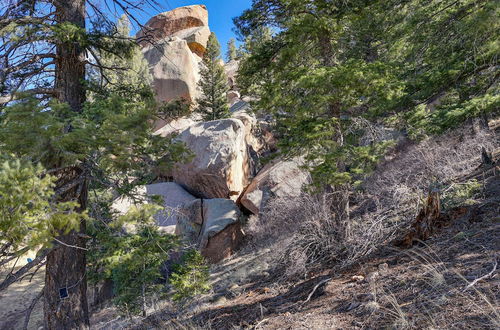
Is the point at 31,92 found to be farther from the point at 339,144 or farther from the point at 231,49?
the point at 231,49

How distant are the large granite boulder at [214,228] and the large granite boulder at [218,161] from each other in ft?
4.51

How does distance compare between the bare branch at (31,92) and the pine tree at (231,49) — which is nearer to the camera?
the bare branch at (31,92)

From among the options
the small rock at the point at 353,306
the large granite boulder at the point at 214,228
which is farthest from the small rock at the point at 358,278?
the large granite boulder at the point at 214,228

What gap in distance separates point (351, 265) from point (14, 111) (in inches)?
208

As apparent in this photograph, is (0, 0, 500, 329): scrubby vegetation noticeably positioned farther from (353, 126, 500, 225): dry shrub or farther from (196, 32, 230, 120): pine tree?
(196, 32, 230, 120): pine tree

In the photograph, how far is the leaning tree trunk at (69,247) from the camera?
16.9ft

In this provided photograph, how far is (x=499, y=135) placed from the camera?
37.3ft

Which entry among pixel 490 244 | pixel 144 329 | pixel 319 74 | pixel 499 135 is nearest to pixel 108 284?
pixel 144 329

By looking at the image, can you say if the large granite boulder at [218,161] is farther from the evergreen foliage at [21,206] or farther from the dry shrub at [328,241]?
the evergreen foliage at [21,206]

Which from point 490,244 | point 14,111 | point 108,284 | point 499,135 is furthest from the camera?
point 108,284

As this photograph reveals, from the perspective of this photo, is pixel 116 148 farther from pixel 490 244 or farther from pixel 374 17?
pixel 374 17

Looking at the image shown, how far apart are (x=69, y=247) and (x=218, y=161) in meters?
10.4

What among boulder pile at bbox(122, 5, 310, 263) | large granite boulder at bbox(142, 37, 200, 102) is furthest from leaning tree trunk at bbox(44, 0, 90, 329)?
large granite boulder at bbox(142, 37, 200, 102)

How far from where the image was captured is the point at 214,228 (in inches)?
520
